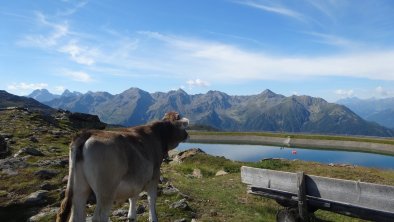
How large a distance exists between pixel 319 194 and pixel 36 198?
12279 millimetres

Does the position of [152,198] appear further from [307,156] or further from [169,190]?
[307,156]

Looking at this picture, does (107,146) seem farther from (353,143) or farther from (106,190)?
(353,143)

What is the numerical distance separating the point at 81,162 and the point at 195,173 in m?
25.6

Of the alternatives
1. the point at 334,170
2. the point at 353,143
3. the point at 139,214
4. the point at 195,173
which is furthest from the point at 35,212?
the point at 353,143

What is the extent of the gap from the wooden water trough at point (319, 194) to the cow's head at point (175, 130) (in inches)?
114

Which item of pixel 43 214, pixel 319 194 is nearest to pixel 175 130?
pixel 319 194

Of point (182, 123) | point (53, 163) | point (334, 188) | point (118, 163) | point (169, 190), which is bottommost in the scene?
point (169, 190)

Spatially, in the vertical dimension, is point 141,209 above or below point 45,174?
below

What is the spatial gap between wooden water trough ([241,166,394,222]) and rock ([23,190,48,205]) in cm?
921

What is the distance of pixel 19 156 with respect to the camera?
97.4 ft

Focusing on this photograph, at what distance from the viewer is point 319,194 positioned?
1339 cm

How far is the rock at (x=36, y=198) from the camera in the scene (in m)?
18.1

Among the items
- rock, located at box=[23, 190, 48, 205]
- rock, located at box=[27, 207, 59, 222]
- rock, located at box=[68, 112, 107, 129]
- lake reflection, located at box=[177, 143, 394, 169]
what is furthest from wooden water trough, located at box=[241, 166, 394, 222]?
lake reflection, located at box=[177, 143, 394, 169]

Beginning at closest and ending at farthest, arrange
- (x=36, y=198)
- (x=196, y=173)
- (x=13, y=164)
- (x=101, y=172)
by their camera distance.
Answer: (x=101, y=172)
(x=36, y=198)
(x=13, y=164)
(x=196, y=173)
